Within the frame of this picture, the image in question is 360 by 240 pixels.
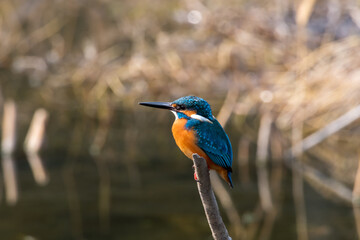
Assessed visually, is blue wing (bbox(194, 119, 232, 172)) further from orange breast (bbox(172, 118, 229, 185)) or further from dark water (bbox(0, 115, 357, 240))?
dark water (bbox(0, 115, 357, 240))

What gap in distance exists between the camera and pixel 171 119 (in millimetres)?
9523

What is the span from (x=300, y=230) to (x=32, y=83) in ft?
20.4

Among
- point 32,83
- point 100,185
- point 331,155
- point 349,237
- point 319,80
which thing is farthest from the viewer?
point 32,83

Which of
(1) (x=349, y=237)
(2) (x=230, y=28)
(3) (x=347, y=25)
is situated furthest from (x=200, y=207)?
(3) (x=347, y=25)

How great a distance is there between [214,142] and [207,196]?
136 mm

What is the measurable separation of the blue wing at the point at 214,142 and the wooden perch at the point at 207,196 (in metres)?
0.05

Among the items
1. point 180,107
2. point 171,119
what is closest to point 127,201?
point 171,119

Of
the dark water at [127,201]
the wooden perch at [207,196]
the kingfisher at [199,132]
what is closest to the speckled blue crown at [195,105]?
the kingfisher at [199,132]

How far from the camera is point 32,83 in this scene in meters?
10.9

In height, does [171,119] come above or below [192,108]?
below

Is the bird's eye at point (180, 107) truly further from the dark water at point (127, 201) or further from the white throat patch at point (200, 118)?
the dark water at point (127, 201)

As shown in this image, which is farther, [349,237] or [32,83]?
[32,83]

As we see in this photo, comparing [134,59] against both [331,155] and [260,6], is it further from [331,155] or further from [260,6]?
[331,155]

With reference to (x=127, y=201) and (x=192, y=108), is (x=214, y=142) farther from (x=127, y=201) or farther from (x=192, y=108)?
(x=127, y=201)
